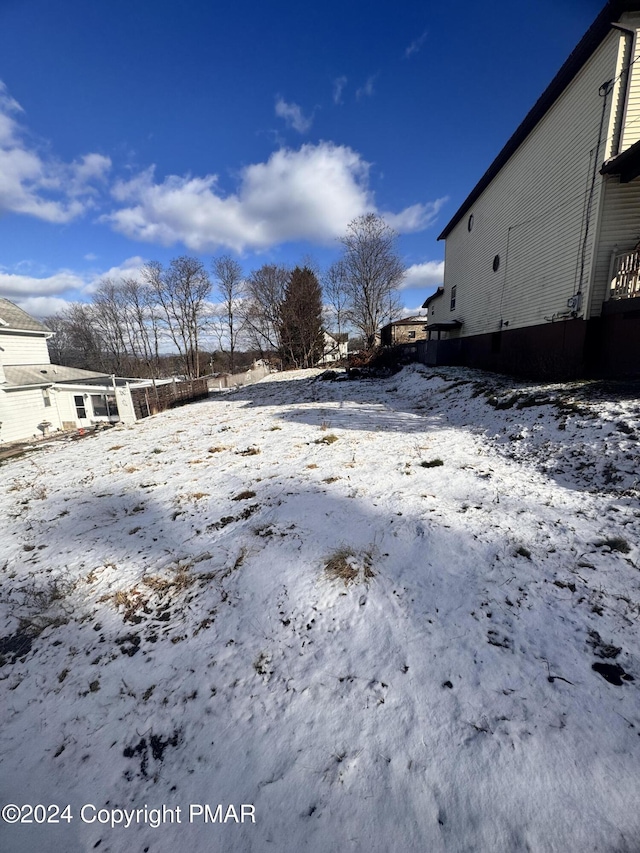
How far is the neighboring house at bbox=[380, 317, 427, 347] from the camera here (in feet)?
116

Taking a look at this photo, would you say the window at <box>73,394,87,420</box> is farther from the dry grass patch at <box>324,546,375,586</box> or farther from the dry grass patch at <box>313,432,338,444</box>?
the dry grass patch at <box>324,546,375,586</box>

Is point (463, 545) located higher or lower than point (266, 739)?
higher

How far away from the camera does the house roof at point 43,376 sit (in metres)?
17.9

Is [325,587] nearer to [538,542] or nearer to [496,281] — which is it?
[538,542]

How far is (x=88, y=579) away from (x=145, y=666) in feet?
4.53

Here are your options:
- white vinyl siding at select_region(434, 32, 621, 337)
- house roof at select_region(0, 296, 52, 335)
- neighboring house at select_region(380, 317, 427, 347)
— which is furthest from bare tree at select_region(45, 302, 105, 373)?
white vinyl siding at select_region(434, 32, 621, 337)

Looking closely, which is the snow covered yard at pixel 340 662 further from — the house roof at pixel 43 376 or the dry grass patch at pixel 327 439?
the house roof at pixel 43 376

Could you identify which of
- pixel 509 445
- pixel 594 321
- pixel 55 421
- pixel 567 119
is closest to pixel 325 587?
pixel 509 445

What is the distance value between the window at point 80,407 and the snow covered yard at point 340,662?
1953cm

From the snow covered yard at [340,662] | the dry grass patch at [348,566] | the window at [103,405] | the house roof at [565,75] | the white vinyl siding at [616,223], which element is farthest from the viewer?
the window at [103,405]

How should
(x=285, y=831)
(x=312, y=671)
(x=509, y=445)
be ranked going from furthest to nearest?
1. (x=509, y=445)
2. (x=312, y=671)
3. (x=285, y=831)

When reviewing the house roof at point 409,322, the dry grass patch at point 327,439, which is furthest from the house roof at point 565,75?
the house roof at point 409,322

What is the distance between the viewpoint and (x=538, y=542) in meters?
3.14

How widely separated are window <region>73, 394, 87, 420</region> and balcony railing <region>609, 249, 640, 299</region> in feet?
85.1
